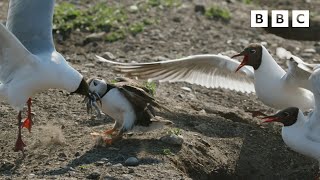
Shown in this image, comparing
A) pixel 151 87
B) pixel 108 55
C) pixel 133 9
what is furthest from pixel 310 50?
pixel 151 87

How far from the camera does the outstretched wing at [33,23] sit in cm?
805

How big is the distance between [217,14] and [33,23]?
4446 mm

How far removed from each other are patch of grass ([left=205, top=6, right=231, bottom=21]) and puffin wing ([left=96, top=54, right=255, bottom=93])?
2.73 metres

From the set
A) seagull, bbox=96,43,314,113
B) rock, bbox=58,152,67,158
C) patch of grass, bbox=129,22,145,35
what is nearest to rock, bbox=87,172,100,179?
rock, bbox=58,152,67,158

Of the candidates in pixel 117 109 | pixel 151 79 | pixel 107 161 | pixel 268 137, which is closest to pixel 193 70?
pixel 151 79

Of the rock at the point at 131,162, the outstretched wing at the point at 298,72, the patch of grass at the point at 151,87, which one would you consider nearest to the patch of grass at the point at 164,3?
the patch of grass at the point at 151,87

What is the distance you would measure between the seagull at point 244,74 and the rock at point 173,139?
1.44 m

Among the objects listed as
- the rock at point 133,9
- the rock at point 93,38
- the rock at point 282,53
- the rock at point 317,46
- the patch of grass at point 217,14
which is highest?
the rock at point 133,9

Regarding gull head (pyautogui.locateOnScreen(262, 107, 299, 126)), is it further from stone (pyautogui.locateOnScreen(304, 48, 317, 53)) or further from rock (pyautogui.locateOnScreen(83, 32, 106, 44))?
rock (pyautogui.locateOnScreen(83, 32, 106, 44))

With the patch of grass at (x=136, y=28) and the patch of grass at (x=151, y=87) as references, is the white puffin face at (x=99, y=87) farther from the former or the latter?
the patch of grass at (x=136, y=28)

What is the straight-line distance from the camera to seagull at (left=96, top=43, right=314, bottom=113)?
28.2 ft

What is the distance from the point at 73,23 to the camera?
36.9 feet

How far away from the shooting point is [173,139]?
24.7ft

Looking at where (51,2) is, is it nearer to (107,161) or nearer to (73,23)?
(107,161)
